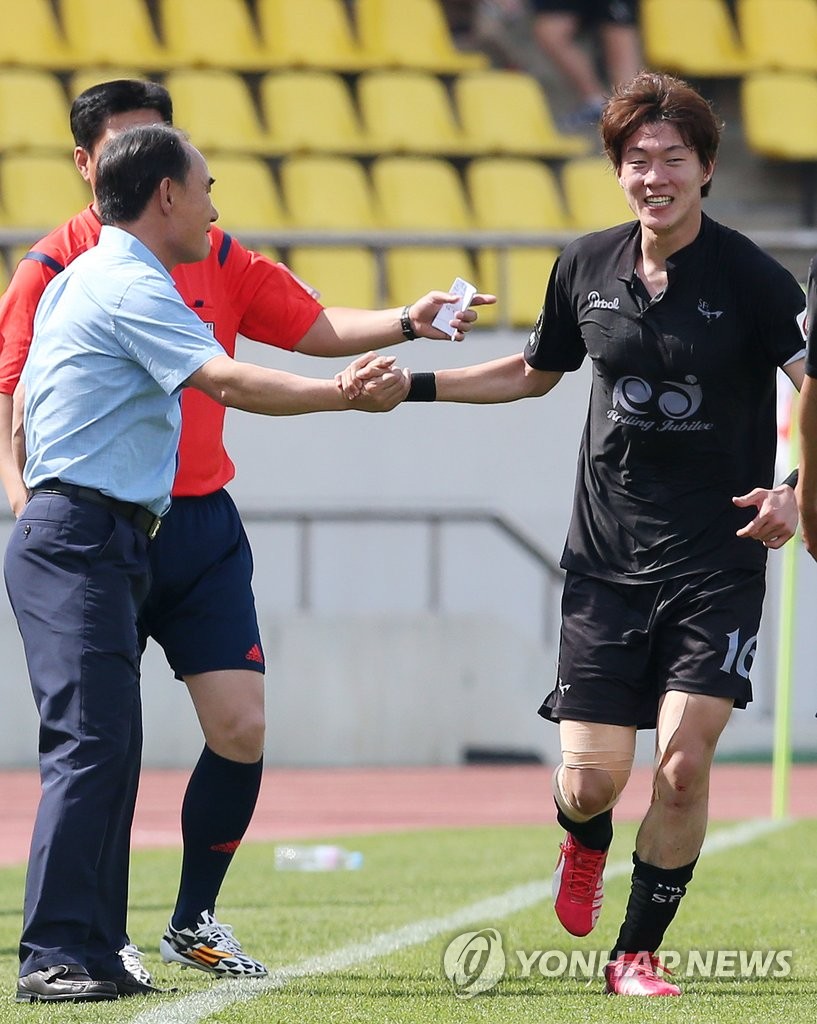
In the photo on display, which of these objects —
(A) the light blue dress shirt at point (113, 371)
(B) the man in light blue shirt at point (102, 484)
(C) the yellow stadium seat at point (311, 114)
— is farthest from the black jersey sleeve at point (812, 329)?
(C) the yellow stadium seat at point (311, 114)

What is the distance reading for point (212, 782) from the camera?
17.7ft

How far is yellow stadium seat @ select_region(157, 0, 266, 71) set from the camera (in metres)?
17.6

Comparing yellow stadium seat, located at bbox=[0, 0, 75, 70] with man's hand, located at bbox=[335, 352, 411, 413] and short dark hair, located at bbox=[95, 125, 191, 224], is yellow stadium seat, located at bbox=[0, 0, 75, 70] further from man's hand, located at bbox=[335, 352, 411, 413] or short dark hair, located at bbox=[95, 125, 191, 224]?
man's hand, located at bbox=[335, 352, 411, 413]

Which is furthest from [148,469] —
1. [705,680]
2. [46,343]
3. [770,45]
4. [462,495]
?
[770,45]

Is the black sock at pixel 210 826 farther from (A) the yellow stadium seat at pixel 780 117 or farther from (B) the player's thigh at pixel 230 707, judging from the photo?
(A) the yellow stadium seat at pixel 780 117

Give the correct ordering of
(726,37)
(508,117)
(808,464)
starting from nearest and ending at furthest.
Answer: (808,464) → (508,117) → (726,37)

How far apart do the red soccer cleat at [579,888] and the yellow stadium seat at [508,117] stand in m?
12.6

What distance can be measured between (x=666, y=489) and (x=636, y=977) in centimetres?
130

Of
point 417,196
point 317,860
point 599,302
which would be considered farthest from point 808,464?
point 417,196

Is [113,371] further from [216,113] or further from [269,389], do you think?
[216,113]

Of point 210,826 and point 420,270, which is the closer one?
point 210,826

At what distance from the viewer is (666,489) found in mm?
4961

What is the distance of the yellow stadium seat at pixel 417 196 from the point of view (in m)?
16.4

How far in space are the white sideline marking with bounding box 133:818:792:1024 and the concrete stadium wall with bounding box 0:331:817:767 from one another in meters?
5.51
